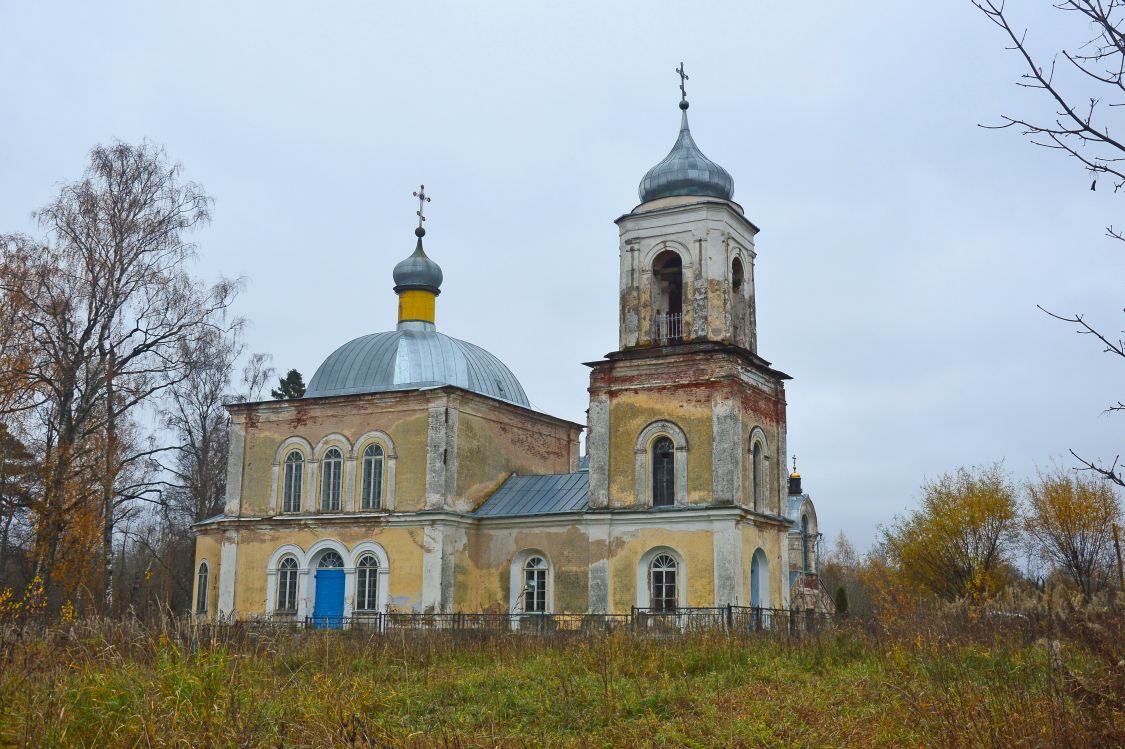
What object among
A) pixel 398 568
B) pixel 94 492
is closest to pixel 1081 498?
pixel 398 568

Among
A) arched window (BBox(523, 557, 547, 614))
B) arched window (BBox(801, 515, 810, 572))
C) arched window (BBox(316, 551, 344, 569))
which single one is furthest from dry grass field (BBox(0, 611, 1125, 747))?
arched window (BBox(801, 515, 810, 572))

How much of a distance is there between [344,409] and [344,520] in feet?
9.56

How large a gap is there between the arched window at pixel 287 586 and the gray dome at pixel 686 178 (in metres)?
12.9

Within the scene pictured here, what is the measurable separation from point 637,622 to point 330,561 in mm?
12502

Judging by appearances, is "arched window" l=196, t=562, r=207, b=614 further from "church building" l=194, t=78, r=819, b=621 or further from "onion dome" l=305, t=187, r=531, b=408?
"onion dome" l=305, t=187, r=531, b=408

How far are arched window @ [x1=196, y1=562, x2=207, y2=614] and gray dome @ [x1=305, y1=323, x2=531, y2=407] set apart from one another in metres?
5.75

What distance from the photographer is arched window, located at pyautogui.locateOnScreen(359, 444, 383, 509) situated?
26.7 meters

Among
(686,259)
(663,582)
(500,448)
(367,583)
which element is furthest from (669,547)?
(367,583)

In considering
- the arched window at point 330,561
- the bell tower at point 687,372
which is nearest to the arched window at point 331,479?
the arched window at point 330,561

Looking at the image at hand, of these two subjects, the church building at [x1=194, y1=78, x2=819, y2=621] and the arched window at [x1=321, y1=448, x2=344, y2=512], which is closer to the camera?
the church building at [x1=194, y1=78, x2=819, y2=621]

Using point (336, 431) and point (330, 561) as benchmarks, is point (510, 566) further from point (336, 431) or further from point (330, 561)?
point (336, 431)

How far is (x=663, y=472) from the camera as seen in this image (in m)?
23.6

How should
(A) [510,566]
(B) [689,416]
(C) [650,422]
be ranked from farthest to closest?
(A) [510,566] < (C) [650,422] < (B) [689,416]

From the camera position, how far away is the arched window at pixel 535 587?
25.0 m
